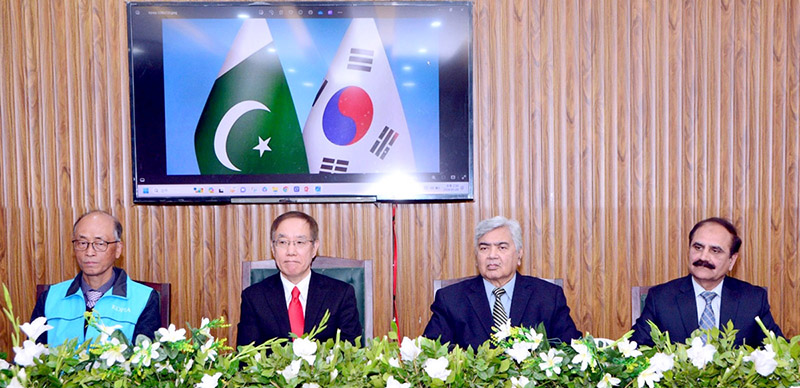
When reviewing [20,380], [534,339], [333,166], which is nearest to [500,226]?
[333,166]

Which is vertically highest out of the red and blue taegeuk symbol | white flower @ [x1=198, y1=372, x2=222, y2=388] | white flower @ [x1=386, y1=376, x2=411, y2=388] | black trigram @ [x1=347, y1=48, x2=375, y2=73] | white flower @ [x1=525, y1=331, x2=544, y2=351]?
black trigram @ [x1=347, y1=48, x2=375, y2=73]

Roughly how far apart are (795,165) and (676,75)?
80 cm

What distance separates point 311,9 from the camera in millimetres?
3385

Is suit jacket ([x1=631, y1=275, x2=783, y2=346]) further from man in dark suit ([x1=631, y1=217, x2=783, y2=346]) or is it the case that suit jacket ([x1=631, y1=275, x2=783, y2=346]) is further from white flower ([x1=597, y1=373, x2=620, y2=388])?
white flower ([x1=597, y1=373, x2=620, y2=388])

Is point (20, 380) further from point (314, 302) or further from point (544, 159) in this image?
point (544, 159)

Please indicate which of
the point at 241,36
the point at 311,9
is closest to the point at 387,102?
the point at 311,9

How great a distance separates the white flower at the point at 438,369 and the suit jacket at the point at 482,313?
1098 millimetres

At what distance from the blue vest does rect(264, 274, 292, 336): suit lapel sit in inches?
20.1

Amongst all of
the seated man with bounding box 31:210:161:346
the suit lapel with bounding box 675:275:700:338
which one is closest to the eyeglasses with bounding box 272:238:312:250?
the seated man with bounding box 31:210:161:346

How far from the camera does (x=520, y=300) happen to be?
8.66 feet

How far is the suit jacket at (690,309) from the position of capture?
2594mm

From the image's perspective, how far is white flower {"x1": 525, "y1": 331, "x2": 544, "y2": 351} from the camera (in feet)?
4.99

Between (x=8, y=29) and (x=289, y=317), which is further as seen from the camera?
(x=8, y=29)

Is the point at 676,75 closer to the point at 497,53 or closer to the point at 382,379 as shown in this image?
the point at 497,53
